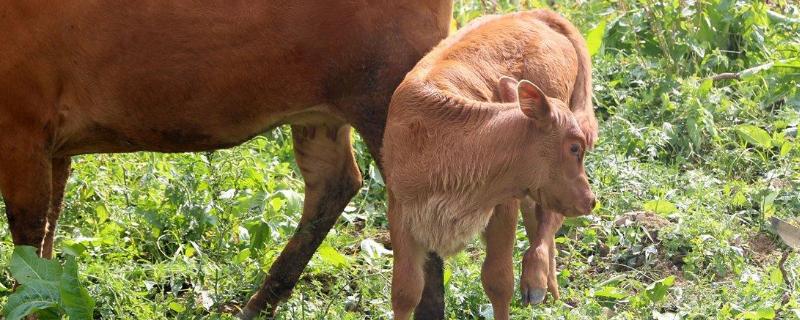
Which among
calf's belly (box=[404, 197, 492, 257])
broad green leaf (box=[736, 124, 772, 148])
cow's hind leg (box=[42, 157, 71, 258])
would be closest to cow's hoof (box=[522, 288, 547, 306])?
calf's belly (box=[404, 197, 492, 257])

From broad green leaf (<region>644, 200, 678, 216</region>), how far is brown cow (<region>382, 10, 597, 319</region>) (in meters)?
1.80

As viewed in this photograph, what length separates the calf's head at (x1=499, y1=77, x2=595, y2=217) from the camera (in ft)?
18.0

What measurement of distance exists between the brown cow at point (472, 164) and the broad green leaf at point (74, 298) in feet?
4.32

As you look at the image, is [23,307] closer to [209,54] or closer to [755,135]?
[209,54]

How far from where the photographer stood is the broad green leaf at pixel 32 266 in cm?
616

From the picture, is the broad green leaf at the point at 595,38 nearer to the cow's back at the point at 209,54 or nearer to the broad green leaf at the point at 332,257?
the broad green leaf at the point at 332,257

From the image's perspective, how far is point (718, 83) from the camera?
9.36 meters

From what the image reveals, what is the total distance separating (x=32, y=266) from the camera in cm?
620

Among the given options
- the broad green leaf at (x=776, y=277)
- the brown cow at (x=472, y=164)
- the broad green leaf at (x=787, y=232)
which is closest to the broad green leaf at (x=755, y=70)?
the broad green leaf at (x=787, y=232)

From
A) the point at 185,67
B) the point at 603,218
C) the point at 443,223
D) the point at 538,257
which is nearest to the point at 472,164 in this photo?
the point at 443,223

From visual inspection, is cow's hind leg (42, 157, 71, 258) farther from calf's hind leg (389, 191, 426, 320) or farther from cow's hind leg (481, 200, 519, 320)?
cow's hind leg (481, 200, 519, 320)

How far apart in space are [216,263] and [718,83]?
3.86 m

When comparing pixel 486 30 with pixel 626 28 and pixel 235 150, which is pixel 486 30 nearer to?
pixel 235 150

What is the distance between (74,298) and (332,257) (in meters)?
1.56
